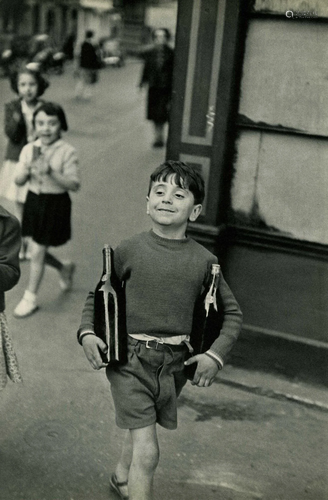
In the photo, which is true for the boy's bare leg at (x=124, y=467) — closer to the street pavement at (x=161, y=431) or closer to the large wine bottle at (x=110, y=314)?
the street pavement at (x=161, y=431)

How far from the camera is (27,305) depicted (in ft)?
17.1

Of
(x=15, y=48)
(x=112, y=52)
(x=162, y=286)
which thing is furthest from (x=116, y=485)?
(x=112, y=52)

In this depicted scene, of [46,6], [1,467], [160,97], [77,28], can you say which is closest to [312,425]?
[1,467]

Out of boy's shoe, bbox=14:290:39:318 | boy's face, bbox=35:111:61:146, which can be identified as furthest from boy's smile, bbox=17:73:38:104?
boy's shoe, bbox=14:290:39:318

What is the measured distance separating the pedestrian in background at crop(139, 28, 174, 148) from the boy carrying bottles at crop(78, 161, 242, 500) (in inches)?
336

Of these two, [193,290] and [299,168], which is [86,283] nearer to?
[299,168]

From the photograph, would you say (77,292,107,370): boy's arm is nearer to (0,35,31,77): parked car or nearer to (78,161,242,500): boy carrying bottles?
(78,161,242,500): boy carrying bottles

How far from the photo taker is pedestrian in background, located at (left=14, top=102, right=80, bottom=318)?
505 cm

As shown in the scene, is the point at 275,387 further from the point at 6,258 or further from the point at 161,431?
the point at 6,258

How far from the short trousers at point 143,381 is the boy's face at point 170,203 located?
504 mm

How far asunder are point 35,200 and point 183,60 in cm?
182

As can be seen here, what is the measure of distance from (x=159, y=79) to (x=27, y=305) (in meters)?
6.73

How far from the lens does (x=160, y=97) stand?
11266 millimetres

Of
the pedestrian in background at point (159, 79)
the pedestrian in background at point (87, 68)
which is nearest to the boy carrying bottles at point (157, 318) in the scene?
the pedestrian in background at point (159, 79)
